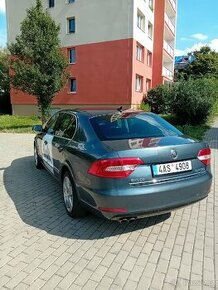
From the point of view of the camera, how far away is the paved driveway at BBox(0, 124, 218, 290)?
2723 millimetres

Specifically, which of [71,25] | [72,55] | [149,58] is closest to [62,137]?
[72,55]

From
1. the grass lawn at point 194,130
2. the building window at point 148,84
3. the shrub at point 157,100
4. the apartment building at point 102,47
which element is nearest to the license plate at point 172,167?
the grass lawn at point 194,130

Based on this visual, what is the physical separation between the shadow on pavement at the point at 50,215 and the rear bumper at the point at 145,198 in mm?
518

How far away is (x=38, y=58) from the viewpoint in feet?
51.5

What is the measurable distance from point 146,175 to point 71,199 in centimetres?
137

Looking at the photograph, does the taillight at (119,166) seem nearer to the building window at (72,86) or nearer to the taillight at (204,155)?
the taillight at (204,155)

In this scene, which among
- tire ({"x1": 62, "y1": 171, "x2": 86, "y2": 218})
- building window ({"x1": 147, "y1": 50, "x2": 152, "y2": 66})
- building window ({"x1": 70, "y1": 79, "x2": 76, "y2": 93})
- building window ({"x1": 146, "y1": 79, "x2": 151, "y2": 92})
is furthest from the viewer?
building window ({"x1": 146, "y1": 79, "x2": 151, "y2": 92})

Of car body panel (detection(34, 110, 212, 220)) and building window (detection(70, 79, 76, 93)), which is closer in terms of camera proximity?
car body panel (detection(34, 110, 212, 220))

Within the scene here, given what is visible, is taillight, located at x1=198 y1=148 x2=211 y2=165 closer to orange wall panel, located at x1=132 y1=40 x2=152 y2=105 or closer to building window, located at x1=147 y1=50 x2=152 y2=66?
orange wall panel, located at x1=132 y1=40 x2=152 y2=105

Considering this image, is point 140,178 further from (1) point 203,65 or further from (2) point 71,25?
(1) point 203,65

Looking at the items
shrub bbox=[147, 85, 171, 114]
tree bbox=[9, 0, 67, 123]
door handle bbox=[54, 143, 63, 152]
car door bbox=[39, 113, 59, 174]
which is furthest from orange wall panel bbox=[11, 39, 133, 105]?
door handle bbox=[54, 143, 63, 152]

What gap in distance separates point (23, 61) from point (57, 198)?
13247 mm

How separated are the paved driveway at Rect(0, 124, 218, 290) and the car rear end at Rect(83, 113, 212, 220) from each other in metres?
0.44

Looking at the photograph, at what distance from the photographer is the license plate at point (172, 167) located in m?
3.24
